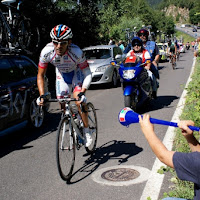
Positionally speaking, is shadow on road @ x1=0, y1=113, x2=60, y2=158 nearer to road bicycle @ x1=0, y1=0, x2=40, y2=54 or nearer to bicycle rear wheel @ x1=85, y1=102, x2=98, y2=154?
bicycle rear wheel @ x1=85, y1=102, x2=98, y2=154

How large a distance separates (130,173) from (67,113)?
3.93 feet

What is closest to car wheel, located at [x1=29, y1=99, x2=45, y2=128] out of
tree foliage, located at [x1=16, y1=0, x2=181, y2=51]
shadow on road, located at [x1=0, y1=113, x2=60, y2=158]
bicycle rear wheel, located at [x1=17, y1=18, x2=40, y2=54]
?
shadow on road, located at [x1=0, y1=113, x2=60, y2=158]

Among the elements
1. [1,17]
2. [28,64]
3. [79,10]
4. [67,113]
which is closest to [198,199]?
[67,113]

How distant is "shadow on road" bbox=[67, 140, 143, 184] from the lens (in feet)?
16.7

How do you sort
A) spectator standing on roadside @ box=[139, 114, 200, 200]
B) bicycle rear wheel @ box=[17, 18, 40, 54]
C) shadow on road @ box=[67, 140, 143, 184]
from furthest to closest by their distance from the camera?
1. bicycle rear wheel @ box=[17, 18, 40, 54]
2. shadow on road @ box=[67, 140, 143, 184]
3. spectator standing on roadside @ box=[139, 114, 200, 200]

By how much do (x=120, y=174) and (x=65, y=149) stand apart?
2.71 feet

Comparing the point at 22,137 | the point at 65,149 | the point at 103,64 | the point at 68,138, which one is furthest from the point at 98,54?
the point at 65,149

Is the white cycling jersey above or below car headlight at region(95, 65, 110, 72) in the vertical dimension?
above

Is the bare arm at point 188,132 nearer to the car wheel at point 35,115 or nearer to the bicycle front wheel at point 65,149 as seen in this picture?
the bicycle front wheel at point 65,149

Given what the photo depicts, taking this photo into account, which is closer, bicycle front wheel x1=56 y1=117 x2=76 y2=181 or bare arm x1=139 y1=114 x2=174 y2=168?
bare arm x1=139 y1=114 x2=174 y2=168

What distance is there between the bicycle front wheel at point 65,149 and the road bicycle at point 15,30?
19.6 ft

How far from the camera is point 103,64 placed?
51.4 feet

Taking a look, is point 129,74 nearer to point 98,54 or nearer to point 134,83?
point 134,83

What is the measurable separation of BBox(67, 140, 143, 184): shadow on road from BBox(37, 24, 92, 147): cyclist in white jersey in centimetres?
34
